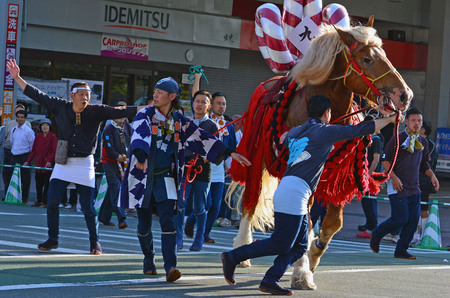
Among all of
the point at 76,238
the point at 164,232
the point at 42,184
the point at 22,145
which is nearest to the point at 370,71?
the point at 164,232

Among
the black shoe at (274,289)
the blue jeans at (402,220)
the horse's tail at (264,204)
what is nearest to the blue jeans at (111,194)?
the blue jeans at (402,220)

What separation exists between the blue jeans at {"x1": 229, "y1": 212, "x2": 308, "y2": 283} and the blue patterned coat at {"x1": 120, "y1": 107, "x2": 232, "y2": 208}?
1.08 m

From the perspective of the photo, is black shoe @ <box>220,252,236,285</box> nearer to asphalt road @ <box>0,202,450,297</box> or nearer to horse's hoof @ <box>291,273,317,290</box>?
asphalt road @ <box>0,202,450,297</box>

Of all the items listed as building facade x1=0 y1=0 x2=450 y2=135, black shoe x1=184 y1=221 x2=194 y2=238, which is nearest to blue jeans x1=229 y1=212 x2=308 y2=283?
black shoe x1=184 y1=221 x2=194 y2=238

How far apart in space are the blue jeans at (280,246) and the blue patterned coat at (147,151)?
1081mm

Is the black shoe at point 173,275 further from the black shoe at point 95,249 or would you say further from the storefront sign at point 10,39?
the storefront sign at point 10,39

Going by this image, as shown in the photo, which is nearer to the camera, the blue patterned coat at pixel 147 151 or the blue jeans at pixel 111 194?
the blue patterned coat at pixel 147 151

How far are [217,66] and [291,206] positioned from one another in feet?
65.3

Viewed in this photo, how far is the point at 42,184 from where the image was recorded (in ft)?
57.9

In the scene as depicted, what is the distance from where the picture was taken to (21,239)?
406 inches

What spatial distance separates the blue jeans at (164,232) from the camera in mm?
7266

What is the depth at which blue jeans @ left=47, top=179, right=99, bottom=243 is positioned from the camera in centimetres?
915

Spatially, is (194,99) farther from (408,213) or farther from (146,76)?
(146,76)

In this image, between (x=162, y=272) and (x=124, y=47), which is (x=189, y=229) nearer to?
(x=162, y=272)
